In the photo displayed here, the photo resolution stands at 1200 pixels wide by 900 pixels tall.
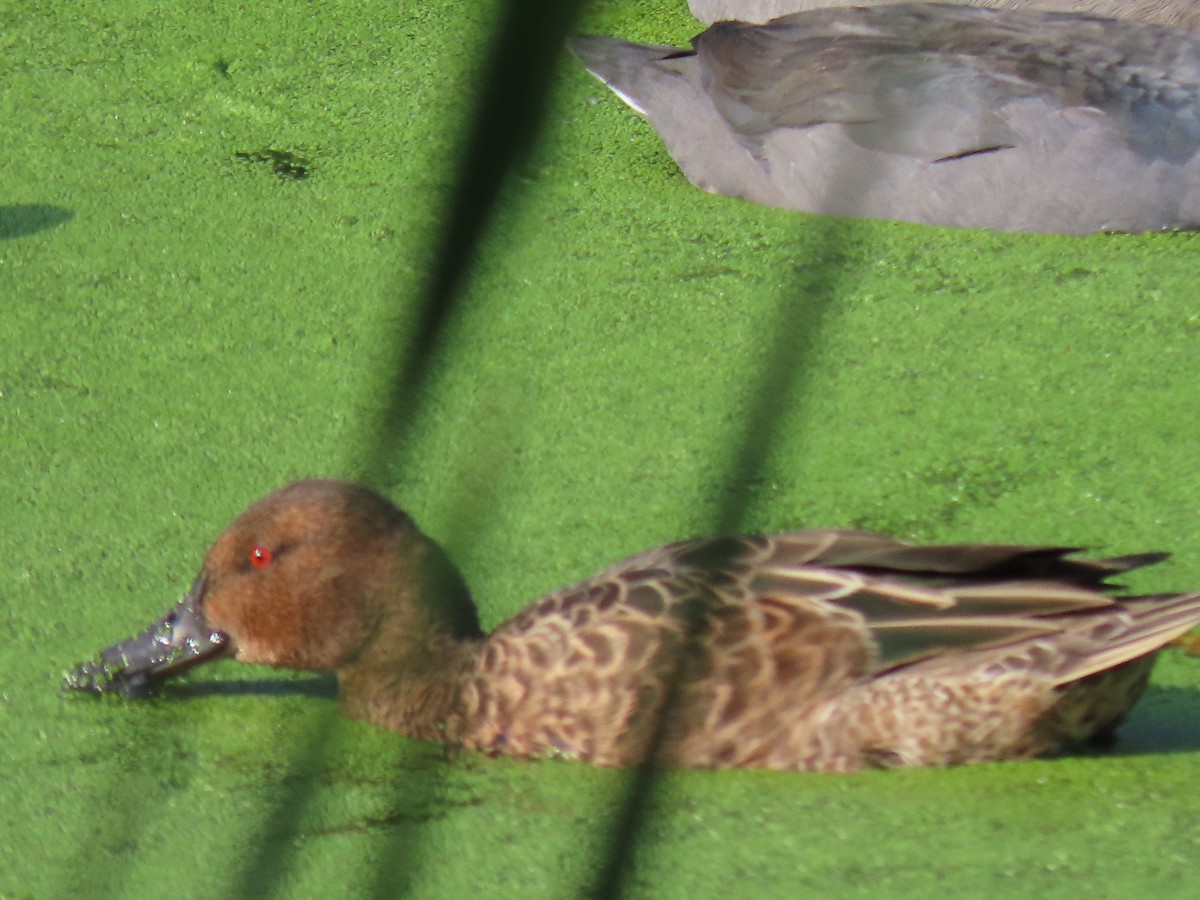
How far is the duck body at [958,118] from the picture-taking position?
3.85 m

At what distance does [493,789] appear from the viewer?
2180 mm

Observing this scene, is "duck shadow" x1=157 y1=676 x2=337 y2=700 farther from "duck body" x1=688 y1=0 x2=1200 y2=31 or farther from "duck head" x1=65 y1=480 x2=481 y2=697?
Result: "duck body" x1=688 y1=0 x2=1200 y2=31

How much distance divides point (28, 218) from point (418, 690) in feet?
6.61

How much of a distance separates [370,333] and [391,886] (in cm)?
288

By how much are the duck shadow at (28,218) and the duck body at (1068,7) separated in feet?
5.61

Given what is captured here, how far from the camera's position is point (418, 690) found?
232 centimetres

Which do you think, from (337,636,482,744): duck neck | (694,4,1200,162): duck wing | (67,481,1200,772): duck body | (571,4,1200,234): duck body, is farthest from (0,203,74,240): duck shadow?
(67,481,1200,772): duck body

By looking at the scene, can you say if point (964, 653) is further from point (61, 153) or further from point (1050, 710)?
point (61, 153)

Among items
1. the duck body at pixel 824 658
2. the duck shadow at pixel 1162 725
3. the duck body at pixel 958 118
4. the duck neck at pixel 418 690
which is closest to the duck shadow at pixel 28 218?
the duck body at pixel 958 118

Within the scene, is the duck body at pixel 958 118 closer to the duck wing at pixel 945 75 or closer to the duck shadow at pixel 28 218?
the duck wing at pixel 945 75

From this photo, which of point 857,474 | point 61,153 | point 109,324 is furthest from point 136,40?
point 857,474

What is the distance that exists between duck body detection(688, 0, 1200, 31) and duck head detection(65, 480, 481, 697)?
2433 mm

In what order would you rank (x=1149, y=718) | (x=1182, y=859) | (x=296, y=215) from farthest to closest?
1. (x=296, y=215)
2. (x=1149, y=718)
3. (x=1182, y=859)

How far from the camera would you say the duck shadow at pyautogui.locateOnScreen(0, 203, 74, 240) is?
3836 millimetres
